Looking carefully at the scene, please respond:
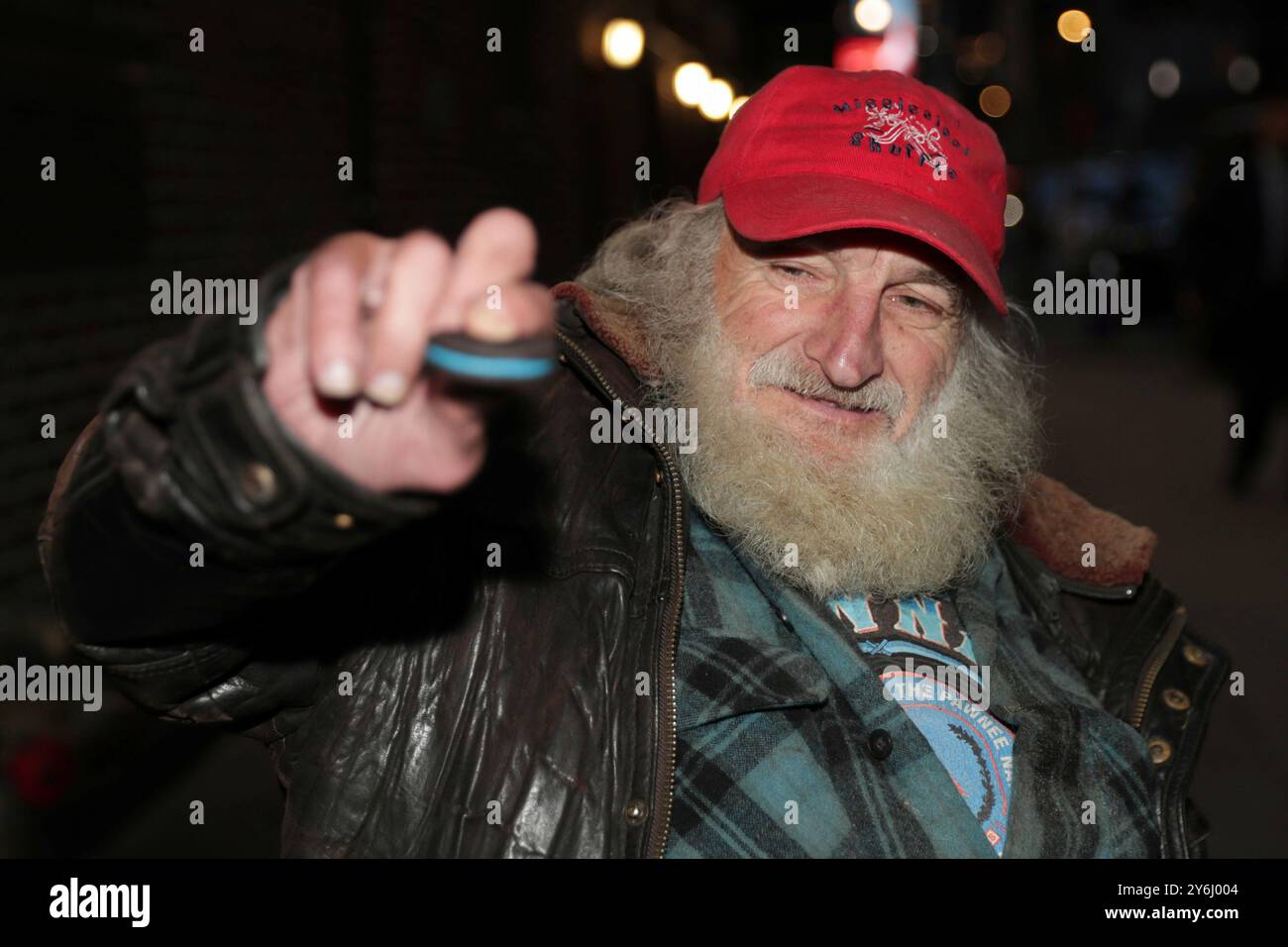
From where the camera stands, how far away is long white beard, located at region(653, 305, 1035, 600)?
2150 millimetres

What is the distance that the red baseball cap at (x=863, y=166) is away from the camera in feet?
7.29

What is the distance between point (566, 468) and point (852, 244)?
2.66 ft

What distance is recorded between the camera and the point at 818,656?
6.70ft

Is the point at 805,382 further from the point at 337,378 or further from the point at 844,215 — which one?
the point at 337,378

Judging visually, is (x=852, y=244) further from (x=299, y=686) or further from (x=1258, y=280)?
(x=1258, y=280)

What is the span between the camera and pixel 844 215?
2.18 metres

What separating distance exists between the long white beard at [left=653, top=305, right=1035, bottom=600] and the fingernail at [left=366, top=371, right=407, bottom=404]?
1.18m

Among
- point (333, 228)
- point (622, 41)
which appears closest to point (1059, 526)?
point (333, 228)

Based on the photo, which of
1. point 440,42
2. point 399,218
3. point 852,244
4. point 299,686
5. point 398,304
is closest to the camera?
point 398,304

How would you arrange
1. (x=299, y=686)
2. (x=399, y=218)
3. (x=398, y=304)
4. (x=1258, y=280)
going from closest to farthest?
(x=398, y=304) → (x=299, y=686) → (x=399, y=218) → (x=1258, y=280)
